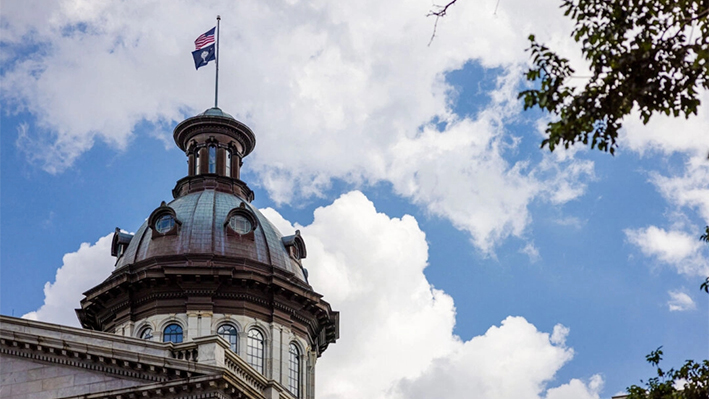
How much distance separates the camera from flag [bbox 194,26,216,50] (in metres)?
56.0

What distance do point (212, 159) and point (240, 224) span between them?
18.1 ft

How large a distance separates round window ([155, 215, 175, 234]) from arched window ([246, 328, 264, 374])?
6.22 m

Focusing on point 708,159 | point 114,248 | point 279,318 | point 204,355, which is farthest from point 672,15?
point 114,248

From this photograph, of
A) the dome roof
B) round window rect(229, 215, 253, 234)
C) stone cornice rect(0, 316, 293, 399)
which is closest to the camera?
stone cornice rect(0, 316, 293, 399)

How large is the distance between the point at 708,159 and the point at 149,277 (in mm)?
33858

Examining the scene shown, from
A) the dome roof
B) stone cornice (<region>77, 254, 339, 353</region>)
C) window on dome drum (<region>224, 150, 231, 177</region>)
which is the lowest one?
stone cornice (<region>77, 254, 339, 353</region>)

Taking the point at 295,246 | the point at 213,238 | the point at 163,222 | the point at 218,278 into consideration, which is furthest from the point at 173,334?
the point at 295,246

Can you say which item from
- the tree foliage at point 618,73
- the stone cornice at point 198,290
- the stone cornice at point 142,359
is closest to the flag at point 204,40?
the stone cornice at point 198,290

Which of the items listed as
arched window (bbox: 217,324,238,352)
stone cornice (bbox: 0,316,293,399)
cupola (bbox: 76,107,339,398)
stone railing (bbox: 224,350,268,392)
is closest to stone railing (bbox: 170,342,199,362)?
stone cornice (bbox: 0,316,293,399)

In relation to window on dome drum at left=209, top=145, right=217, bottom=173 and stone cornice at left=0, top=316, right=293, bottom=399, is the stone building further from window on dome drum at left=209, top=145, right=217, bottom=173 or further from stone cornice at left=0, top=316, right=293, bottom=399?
stone cornice at left=0, top=316, right=293, bottom=399

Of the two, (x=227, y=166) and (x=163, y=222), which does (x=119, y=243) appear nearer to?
(x=163, y=222)

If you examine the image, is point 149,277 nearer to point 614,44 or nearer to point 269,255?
point 269,255

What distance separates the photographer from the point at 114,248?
51562mm

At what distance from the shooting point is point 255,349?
46.2 m
